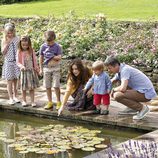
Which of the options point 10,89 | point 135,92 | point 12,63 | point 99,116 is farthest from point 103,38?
point 135,92

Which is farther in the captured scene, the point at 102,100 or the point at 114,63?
the point at 102,100

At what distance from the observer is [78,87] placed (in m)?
8.56

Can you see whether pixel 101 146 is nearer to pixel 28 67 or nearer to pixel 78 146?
pixel 78 146

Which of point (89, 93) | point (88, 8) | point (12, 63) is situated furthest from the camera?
point (88, 8)

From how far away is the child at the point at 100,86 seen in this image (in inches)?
322

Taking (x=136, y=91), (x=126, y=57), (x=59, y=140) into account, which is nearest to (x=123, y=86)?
(x=136, y=91)

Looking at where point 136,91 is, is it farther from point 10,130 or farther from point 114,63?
point 10,130

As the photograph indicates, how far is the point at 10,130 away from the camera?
8.06m

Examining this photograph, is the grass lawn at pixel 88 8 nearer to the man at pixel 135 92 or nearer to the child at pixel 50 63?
the child at pixel 50 63

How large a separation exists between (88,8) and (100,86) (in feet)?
33.9

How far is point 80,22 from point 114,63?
17.0ft

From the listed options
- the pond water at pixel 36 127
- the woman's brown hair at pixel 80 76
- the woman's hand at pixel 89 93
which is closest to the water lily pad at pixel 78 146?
the pond water at pixel 36 127

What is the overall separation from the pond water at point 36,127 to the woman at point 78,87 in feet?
1.31

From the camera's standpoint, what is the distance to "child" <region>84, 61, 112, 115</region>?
818cm
